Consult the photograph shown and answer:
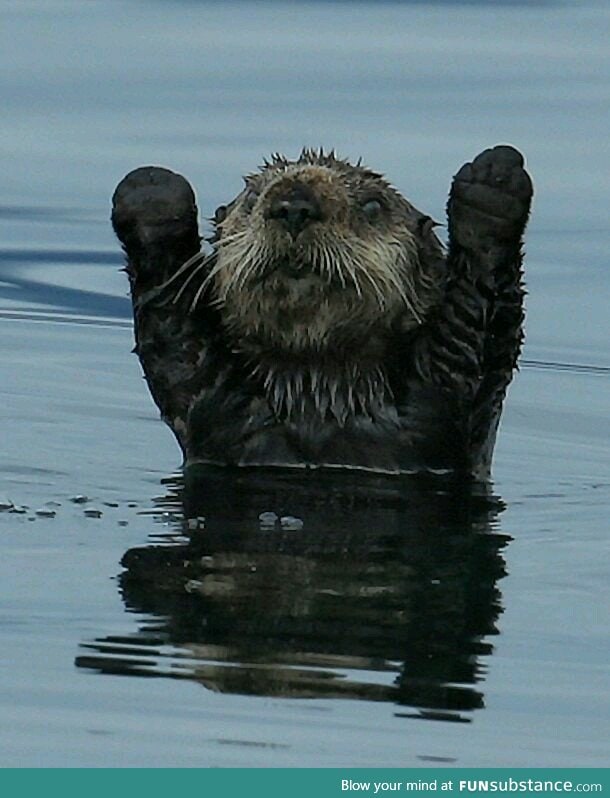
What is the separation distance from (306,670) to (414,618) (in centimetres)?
53

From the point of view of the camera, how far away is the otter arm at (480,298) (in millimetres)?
7695

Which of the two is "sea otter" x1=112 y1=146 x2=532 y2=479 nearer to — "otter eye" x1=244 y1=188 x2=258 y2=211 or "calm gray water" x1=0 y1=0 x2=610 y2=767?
"otter eye" x1=244 y1=188 x2=258 y2=211

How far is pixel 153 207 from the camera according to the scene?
780cm

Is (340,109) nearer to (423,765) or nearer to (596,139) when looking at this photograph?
(596,139)

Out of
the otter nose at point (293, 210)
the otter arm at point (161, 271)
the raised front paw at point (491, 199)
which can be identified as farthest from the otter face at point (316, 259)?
the raised front paw at point (491, 199)

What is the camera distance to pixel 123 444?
8219 mm

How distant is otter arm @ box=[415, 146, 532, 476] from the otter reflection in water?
0.28m

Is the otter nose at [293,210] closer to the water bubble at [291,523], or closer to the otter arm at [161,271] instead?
the otter arm at [161,271]

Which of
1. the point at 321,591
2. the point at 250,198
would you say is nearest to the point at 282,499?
the point at 250,198

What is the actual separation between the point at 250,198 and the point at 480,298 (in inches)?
27.9

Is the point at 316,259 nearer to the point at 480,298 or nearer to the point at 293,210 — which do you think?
the point at 293,210

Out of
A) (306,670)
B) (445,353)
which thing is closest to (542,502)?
(445,353)

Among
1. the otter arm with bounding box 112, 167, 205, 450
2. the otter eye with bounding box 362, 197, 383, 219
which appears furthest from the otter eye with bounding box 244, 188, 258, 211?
the otter eye with bounding box 362, 197, 383, 219

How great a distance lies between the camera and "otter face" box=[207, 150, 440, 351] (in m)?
7.45
